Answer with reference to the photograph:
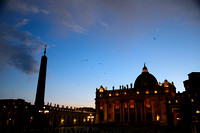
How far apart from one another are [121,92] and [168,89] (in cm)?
2157

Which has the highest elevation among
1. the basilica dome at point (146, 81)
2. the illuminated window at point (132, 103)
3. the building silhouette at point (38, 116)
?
the basilica dome at point (146, 81)

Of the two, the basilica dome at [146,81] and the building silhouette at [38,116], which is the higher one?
the basilica dome at [146,81]

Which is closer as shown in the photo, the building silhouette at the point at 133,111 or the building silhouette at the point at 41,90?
the building silhouette at the point at 41,90

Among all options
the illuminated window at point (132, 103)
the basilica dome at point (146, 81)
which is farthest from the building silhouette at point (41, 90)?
the basilica dome at point (146, 81)

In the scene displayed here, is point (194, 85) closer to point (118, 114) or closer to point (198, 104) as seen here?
point (198, 104)

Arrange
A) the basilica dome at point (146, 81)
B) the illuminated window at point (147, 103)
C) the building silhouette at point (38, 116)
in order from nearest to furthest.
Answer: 1. the building silhouette at point (38, 116)
2. the illuminated window at point (147, 103)
3. the basilica dome at point (146, 81)

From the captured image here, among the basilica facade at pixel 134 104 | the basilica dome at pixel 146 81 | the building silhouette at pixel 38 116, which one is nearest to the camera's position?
the building silhouette at pixel 38 116

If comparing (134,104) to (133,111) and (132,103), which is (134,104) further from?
(133,111)

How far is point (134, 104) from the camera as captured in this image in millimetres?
76500

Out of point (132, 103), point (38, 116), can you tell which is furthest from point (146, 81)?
point (38, 116)

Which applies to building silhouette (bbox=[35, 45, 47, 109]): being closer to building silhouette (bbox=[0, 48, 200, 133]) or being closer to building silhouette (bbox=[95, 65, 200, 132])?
building silhouette (bbox=[0, 48, 200, 133])

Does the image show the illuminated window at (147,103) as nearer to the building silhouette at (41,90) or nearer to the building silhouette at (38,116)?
the building silhouette at (38,116)

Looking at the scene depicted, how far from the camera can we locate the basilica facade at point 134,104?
70.1m

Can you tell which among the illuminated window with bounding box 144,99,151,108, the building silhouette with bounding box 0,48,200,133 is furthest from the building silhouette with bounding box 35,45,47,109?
the illuminated window with bounding box 144,99,151,108
